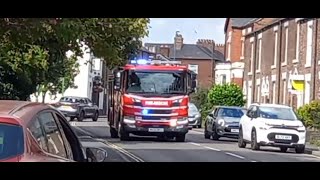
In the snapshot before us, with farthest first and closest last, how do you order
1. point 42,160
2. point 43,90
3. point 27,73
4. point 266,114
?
point 43,90, point 27,73, point 266,114, point 42,160

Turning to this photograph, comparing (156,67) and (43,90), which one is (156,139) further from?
(43,90)

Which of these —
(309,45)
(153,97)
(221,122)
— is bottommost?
(221,122)

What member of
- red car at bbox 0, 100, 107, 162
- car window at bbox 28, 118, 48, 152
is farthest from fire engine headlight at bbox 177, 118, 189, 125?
car window at bbox 28, 118, 48, 152

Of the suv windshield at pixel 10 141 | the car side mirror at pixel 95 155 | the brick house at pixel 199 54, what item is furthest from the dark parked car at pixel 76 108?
the brick house at pixel 199 54

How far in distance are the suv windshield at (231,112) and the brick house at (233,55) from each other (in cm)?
2673

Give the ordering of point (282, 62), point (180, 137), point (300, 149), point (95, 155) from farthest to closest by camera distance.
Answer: point (282, 62), point (180, 137), point (300, 149), point (95, 155)

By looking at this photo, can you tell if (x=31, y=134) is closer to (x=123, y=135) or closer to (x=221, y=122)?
(x=123, y=135)

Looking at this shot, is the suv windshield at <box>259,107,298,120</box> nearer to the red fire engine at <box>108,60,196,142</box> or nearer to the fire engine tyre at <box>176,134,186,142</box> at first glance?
the red fire engine at <box>108,60,196,142</box>

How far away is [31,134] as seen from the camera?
585cm

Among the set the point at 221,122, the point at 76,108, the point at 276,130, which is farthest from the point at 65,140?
the point at 76,108

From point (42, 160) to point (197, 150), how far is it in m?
17.7

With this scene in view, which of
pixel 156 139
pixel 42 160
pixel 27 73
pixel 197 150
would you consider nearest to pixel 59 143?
pixel 42 160

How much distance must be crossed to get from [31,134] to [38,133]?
0.96ft

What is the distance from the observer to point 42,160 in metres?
5.63
